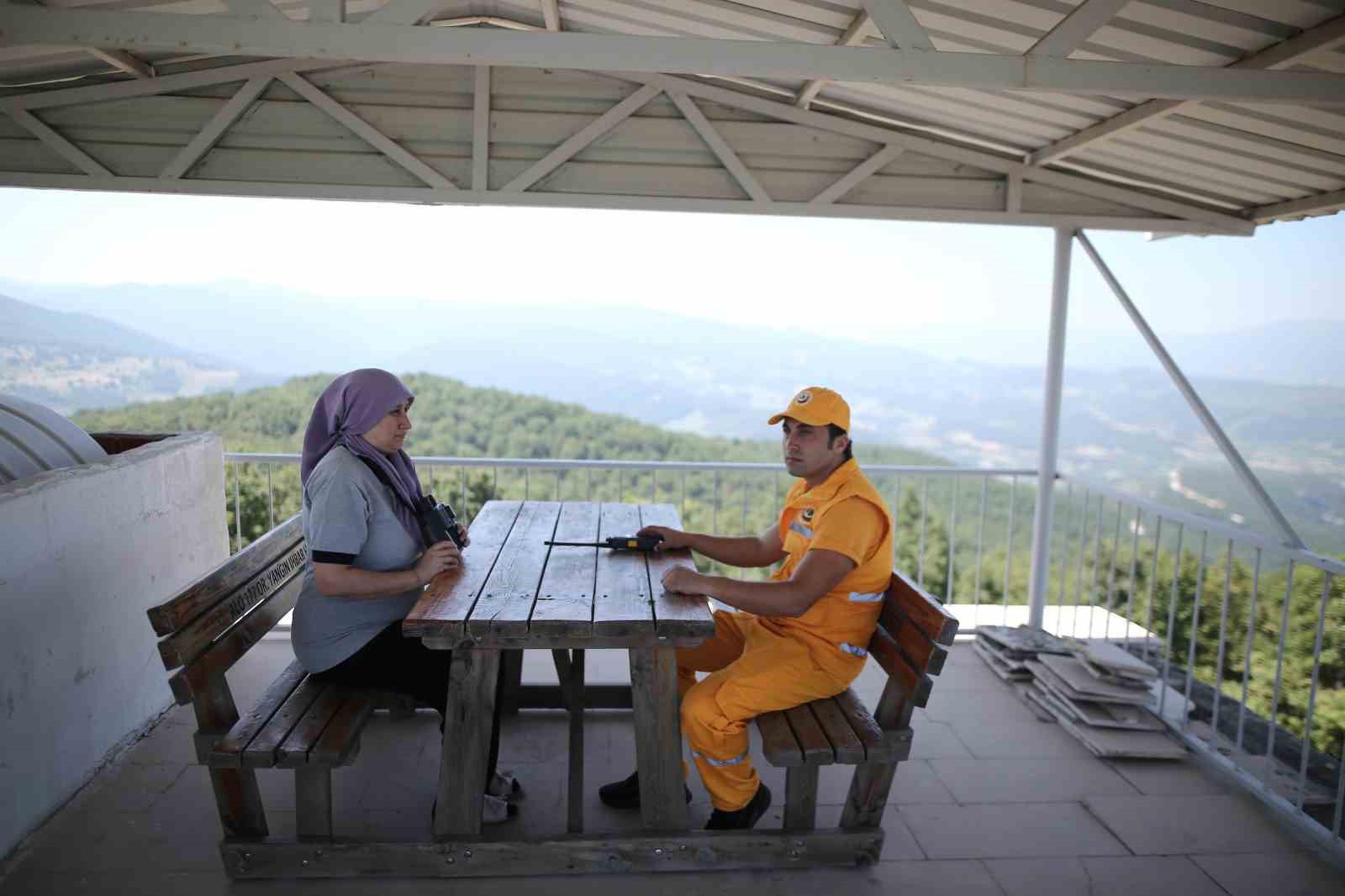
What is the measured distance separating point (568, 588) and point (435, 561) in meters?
0.40

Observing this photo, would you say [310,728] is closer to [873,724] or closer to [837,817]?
[873,724]

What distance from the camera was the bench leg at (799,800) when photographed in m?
2.74

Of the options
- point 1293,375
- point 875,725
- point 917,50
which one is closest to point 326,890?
point 875,725

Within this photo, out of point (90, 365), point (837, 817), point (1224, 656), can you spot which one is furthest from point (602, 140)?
point (90, 365)

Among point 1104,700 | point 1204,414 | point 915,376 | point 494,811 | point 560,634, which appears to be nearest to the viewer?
point 560,634

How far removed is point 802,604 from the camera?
8.74ft

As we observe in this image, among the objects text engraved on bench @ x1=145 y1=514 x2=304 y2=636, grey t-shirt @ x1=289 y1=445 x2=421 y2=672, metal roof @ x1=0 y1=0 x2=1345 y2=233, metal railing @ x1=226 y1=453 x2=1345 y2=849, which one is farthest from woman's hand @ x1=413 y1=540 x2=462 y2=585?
metal roof @ x1=0 y1=0 x2=1345 y2=233

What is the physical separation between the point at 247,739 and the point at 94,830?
965 millimetres

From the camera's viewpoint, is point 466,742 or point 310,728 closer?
point 310,728

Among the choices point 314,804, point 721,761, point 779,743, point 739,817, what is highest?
point 779,743

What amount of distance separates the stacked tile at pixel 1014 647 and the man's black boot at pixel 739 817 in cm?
214

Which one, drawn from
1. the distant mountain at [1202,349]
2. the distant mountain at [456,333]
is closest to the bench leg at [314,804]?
the distant mountain at [456,333]

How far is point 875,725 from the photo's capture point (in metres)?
2.68

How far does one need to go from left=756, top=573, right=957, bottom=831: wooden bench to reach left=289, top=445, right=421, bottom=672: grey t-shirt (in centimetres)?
119
